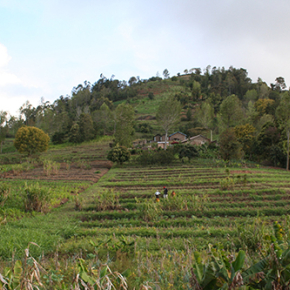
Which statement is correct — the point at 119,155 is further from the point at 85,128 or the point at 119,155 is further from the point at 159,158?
the point at 85,128

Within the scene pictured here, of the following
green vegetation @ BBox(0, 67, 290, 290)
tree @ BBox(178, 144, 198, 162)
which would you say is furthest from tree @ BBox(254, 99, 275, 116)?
tree @ BBox(178, 144, 198, 162)

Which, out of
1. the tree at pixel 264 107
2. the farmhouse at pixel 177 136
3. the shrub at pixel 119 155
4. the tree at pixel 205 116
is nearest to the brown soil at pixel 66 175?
the shrub at pixel 119 155

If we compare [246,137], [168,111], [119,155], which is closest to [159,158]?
[119,155]

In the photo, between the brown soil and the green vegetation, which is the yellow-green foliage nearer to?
the green vegetation

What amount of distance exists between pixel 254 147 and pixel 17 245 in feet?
108

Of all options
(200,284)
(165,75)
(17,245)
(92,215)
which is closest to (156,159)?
(92,215)

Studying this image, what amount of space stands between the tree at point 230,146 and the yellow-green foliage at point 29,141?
2866 centimetres

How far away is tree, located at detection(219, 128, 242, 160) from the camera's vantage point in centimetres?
2584

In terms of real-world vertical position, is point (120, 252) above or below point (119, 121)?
below

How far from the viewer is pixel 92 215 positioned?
32.5 feet

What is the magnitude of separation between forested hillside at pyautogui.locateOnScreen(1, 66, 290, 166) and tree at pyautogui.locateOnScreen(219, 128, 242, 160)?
876 millimetres

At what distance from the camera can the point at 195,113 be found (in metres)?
62.8

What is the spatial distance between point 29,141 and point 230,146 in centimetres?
3021

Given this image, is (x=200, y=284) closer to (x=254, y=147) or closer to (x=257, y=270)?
(x=257, y=270)
